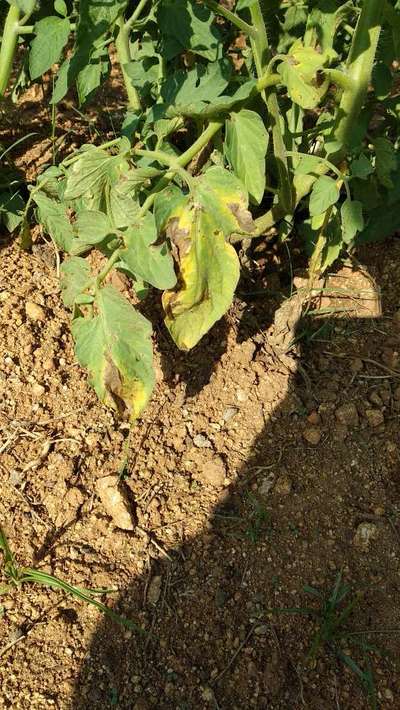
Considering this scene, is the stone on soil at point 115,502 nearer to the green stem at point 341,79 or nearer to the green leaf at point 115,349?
the green leaf at point 115,349

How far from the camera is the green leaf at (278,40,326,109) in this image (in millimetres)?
1402

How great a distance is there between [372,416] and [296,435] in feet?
0.67

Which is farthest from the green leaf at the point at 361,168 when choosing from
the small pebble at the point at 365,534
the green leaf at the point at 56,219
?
the small pebble at the point at 365,534

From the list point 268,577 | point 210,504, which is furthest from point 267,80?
point 268,577

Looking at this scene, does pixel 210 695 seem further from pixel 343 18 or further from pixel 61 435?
pixel 343 18

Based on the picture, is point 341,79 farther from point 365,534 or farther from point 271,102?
point 365,534

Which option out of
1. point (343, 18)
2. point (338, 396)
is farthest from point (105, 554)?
point (343, 18)

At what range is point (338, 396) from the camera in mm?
1926

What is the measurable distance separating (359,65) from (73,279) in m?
0.74

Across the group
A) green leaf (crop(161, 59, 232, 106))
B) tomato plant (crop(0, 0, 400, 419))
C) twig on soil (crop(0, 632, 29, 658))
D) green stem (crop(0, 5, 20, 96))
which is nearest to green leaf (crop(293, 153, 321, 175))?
tomato plant (crop(0, 0, 400, 419))

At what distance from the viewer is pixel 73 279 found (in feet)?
5.17

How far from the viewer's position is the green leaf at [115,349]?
4.76ft

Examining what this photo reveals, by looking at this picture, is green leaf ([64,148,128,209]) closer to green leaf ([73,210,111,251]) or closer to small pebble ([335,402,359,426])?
green leaf ([73,210,111,251])

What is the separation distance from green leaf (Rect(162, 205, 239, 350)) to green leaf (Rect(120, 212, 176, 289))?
39 millimetres
